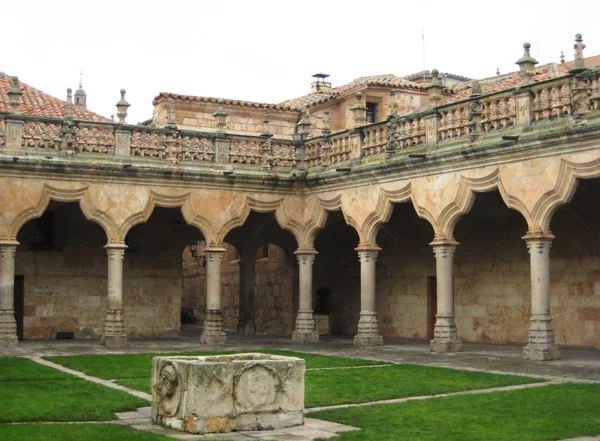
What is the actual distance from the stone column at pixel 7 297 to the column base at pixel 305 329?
262 inches

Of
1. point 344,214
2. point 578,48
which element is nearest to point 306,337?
point 344,214

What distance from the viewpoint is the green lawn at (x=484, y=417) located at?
9.40 meters

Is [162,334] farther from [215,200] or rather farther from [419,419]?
[419,419]

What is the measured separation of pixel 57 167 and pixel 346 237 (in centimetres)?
919

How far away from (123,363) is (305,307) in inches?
293

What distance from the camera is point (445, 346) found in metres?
19.0

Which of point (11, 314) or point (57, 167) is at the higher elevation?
point (57, 167)

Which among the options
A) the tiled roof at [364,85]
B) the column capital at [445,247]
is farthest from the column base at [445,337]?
the tiled roof at [364,85]

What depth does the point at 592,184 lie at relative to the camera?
1911cm

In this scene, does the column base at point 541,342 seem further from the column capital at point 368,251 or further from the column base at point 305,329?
the column base at point 305,329

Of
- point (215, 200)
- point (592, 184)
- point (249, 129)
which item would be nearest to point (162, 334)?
point (215, 200)

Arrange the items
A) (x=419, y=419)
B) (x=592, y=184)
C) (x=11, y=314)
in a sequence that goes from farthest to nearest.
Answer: (x=11, y=314) < (x=592, y=184) < (x=419, y=419)

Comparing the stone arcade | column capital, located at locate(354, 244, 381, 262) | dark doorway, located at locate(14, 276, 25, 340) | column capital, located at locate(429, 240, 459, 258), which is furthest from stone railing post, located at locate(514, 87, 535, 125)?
dark doorway, located at locate(14, 276, 25, 340)

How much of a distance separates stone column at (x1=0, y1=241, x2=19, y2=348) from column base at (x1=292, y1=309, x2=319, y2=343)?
262 inches
